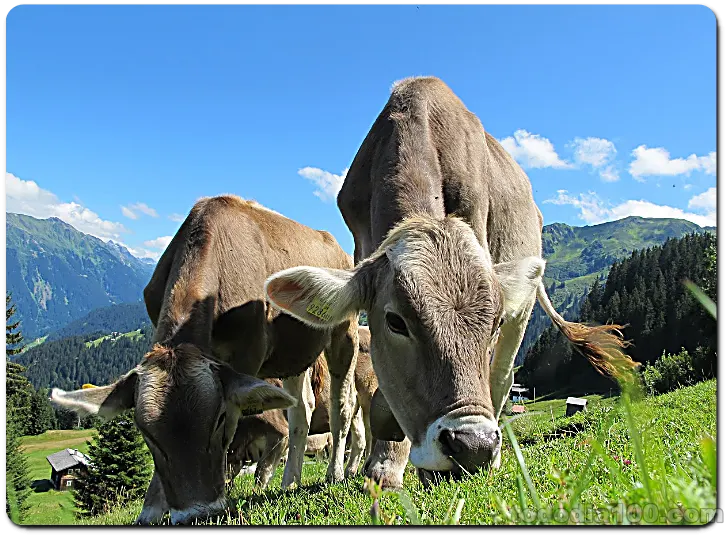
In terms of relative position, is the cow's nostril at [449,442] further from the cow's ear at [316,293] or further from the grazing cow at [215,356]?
the grazing cow at [215,356]

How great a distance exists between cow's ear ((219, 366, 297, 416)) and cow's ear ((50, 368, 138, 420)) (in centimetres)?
91

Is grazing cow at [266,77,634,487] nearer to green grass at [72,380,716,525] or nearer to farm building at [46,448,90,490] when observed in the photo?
green grass at [72,380,716,525]

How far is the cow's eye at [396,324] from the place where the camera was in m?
4.56

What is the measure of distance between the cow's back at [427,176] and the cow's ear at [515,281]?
105 cm

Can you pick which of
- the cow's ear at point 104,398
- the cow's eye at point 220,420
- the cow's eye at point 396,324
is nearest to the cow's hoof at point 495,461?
the cow's eye at point 396,324

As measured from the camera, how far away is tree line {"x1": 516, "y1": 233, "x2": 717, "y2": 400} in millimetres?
94938

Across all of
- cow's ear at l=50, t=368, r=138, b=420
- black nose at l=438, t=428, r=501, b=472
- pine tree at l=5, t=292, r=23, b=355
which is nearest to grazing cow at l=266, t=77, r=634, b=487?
black nose at l=438, t=428, r=501, b=472

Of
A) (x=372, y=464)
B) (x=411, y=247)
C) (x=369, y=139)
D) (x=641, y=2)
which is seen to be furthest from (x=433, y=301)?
(x=369, y=139)

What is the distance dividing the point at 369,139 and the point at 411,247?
2882 mm

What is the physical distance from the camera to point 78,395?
5492mm

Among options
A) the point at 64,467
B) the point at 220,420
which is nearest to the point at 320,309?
the point at 220,420

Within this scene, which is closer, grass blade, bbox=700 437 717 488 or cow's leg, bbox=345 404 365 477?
grass blade, bbox=700 437 717 488

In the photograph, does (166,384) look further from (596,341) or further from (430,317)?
(596,341)
